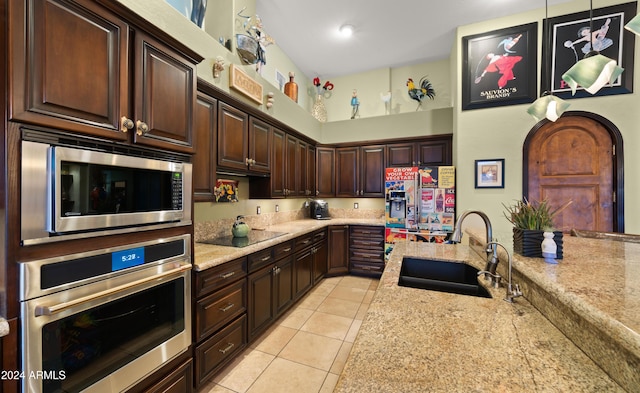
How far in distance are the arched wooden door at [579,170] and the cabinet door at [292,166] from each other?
9.96 feet

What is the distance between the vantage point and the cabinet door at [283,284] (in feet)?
8.23

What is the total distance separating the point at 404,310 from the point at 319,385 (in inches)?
48.5

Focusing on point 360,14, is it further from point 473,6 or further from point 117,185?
point 117,185

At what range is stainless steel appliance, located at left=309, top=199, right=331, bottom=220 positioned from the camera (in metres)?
4.37

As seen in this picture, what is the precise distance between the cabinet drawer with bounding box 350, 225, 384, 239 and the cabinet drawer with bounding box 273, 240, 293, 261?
1.54 m

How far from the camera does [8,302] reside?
2.91ft

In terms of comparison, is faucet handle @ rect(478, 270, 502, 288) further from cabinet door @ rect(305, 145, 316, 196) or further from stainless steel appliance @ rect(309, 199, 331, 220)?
stainless steel appliance @ rect(309, 199, 331, 220)

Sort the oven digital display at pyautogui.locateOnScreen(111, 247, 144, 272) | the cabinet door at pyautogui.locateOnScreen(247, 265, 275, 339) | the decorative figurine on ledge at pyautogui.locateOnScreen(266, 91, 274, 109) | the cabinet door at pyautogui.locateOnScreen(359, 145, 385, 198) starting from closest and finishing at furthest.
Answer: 1. the oven digital display at pyautogui.locateOnScreen(111, 247, 144, 272)
2. the cabinet door at pyautogui.locateOnScreen(247, 265, 275, 339)
3. the decorative figurine on ledge at pyautogui.locateOnScreen(266, 91, 274, 109)
4. the cabinet door at pyautogui.locateOnScreen(359, 145, 385, 198)

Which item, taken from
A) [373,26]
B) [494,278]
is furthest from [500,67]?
[494,278]

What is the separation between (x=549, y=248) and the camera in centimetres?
121

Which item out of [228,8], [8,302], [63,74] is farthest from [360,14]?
[8,302]

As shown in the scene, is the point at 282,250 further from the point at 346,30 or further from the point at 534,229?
the point at 346,30

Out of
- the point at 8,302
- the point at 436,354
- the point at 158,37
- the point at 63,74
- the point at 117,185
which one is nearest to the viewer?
the point at 436,354

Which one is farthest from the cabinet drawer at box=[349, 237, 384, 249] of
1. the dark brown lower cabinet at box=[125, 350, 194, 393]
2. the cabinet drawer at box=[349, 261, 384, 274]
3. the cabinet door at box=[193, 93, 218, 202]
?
the dark brown lower cabinet at box=[125, 350, 194, 393]
